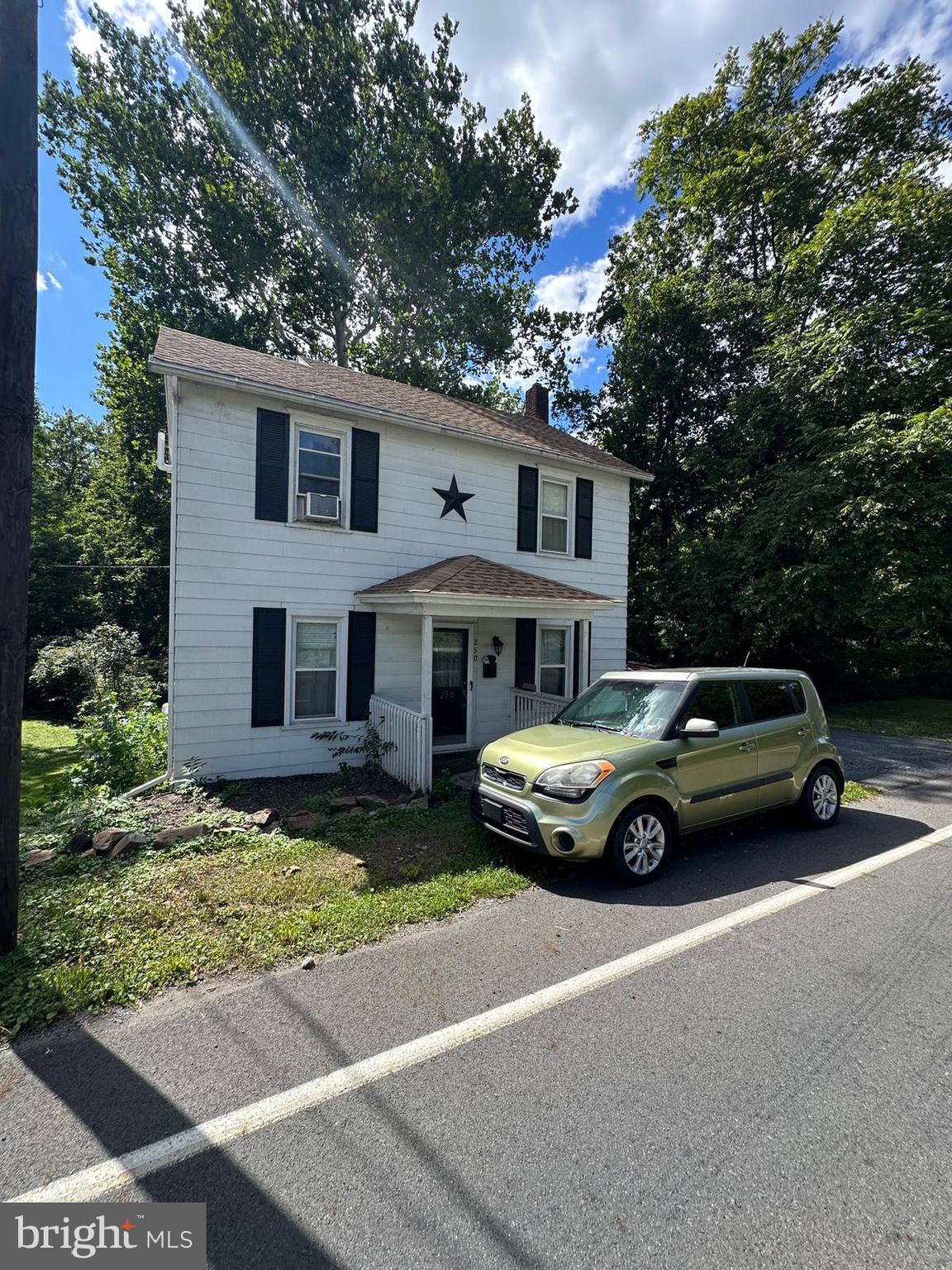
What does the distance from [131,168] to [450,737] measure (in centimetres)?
2094

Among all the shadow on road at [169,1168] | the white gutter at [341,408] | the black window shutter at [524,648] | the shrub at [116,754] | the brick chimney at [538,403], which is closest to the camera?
the shadow on road at [169,1168]

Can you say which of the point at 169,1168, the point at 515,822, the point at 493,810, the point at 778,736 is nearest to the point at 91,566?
the point at 493,810

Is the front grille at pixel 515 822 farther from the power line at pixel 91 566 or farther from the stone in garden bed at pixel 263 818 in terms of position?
the power line at pixel 91 566

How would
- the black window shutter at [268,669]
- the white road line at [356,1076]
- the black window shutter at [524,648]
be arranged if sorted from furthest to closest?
the black window shutter at [524,648], the black window shutter at [268,669], the white road line at [356,1076]

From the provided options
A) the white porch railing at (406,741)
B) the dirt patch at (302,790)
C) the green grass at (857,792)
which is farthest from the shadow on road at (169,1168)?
the green grass at (857,792)

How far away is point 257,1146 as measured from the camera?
2.25m

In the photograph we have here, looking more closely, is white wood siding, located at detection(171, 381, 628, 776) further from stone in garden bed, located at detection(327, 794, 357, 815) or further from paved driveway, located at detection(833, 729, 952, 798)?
paved driveway, located at detection(833, 729, 952, 798)

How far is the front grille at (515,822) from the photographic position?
4.79m

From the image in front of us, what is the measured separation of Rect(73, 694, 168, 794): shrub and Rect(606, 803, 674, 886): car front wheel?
6.55 metres

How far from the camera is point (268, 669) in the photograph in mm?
8031

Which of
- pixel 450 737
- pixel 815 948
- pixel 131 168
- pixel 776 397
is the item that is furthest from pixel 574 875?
pixel 131 168

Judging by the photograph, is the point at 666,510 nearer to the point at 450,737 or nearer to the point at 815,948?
the point at 450,737

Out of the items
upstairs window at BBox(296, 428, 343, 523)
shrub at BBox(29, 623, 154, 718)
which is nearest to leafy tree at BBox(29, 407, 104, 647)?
shrub at BBox(29, 623, 154, 718)

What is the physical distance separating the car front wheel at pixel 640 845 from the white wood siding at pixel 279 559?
4159 mm
